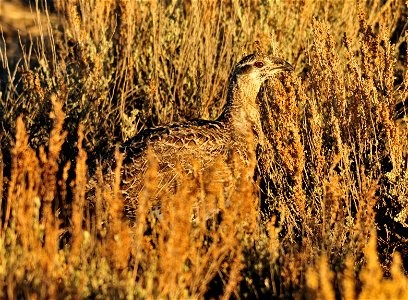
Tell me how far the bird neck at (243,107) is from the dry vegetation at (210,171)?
146 millimetres

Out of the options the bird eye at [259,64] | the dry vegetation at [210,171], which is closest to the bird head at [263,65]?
the bird eye at [259,64]

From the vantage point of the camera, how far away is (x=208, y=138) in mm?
4754

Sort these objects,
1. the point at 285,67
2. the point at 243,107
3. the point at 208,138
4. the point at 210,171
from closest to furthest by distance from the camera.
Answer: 1. the point at 210,171
2. the point at 208,138
3. the point at 285,67
4. the point at 243,107

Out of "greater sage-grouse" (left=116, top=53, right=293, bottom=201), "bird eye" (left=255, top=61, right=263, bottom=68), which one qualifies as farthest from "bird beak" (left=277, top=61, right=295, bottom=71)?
"bird eye" (left=255, top=61, right=263, bottom=68)

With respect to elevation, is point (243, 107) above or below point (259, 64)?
below

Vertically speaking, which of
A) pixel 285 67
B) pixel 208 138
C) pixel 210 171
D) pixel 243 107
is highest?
pixel 285 67

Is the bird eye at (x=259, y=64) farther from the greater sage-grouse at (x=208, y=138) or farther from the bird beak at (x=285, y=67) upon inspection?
the bird beak at (x=285, y=67)

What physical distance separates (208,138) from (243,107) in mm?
507

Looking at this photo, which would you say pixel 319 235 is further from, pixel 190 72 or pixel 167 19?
pixel 167 19

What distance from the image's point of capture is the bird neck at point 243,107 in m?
5.09

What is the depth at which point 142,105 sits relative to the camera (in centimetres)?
621

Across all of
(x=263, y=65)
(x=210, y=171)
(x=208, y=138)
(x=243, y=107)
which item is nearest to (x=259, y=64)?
(x=263, y=65)

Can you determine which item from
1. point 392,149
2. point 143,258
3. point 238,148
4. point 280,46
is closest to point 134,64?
point 280,46

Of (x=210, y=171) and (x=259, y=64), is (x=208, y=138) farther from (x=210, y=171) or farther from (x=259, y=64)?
(x=259, y=64)
